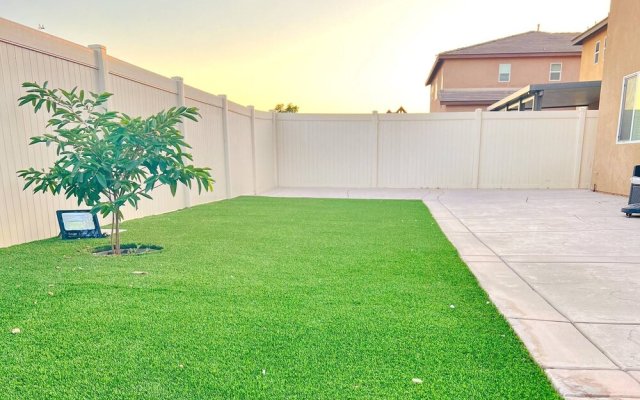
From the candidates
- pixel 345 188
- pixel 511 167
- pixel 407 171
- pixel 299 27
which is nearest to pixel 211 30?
pixel 299 27

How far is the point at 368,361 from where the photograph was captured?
1.79m

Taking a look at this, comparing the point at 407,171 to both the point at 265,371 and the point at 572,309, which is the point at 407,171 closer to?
the point at 572,309

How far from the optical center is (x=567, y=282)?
2.99 meters

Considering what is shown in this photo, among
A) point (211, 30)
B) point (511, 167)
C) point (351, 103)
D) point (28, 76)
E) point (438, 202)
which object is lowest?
point (438, 202)

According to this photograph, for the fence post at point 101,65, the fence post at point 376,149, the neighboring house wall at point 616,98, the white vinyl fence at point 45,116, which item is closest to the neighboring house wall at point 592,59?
the neighboring house wall at point 616,98

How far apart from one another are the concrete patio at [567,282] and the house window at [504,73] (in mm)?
16005

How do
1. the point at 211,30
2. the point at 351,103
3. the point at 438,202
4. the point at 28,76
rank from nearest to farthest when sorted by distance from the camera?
the point at 28,76 → the point at 438,202 → the point at 211,30 → the point at 351,103

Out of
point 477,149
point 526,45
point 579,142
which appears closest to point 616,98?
point 579,142

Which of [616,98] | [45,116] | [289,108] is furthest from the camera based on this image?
[289,108]

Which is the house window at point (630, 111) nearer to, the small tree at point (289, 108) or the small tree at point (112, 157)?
the small tree at point (112, 157)

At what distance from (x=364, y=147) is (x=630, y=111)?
6.59 m

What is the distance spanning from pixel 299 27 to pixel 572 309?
9.95 metres

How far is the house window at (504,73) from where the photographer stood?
2022 centimetres

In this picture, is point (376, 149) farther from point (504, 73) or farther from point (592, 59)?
point (504, 73)
